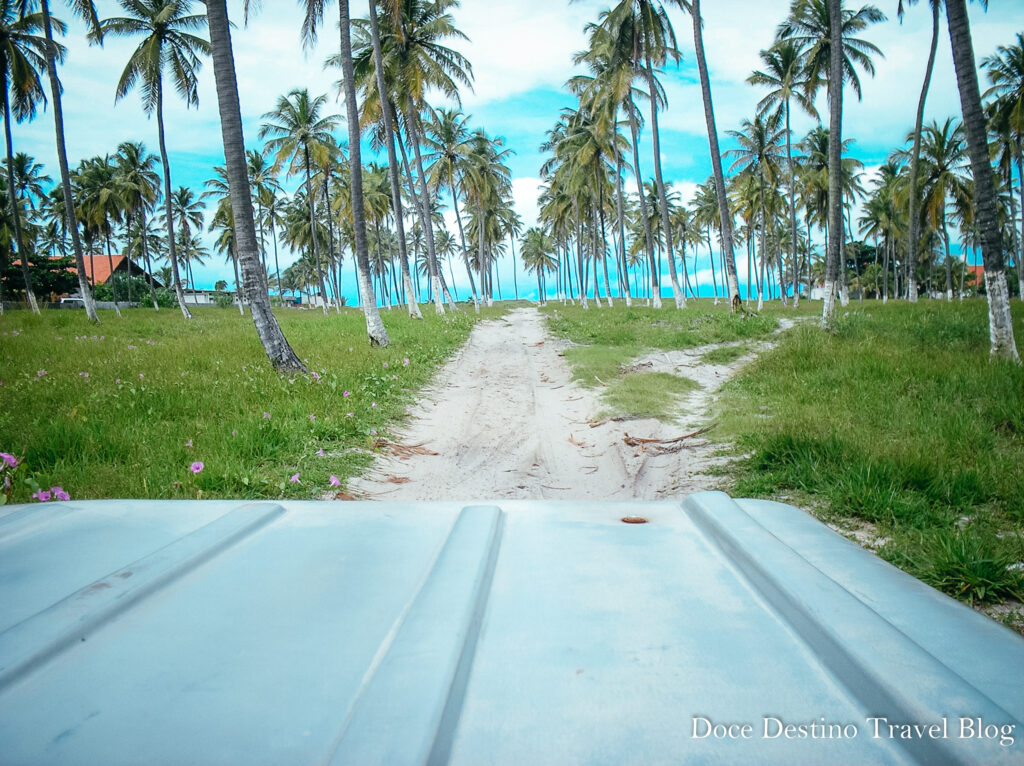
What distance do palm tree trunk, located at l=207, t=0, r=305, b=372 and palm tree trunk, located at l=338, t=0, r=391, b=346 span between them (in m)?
3.71

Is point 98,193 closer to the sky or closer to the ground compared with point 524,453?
closer to the sky

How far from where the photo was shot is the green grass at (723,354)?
10.2 m

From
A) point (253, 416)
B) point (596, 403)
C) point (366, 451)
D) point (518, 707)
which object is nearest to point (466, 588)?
point (518, 707)

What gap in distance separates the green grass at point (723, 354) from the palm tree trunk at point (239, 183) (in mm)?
7250

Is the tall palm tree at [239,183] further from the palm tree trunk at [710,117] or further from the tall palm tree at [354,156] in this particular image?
the palm tree trunk at [710,117]

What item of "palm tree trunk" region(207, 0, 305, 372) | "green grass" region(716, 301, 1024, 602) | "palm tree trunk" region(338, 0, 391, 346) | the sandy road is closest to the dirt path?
the sandy road

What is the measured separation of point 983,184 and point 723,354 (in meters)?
4.59

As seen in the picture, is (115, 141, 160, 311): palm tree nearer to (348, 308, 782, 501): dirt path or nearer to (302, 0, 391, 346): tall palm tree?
(302, 0, 391, 346): tall palm tree

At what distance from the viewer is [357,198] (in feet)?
42.8

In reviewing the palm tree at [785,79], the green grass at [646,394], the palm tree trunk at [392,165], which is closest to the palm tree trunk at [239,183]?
the green grass at [646,394]

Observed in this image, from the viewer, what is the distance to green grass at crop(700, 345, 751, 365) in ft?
33.4

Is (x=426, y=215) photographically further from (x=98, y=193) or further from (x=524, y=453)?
(x=98, y=193)

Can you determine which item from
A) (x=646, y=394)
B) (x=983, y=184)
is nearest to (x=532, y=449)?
(x=646, y=394)

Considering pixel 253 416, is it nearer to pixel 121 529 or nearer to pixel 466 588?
pixel 121 529
